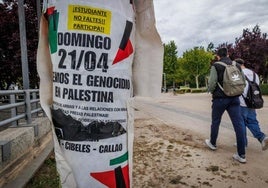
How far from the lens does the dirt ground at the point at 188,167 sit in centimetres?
384

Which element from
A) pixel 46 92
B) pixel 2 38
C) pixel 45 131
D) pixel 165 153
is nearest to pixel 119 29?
pixel 46 92

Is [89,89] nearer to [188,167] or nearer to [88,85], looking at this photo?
[88,85]

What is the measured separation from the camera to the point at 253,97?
5535 mm

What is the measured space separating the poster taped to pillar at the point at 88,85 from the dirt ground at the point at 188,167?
2.24m

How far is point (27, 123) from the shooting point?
520cm

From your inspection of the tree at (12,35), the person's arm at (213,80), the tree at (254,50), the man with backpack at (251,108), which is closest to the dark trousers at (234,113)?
the person's arm at (213,80)

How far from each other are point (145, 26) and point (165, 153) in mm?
3764

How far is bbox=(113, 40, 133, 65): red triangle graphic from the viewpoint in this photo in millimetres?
1677

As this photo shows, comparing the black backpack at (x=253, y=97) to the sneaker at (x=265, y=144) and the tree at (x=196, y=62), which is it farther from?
the tree at (x=196, y=62)

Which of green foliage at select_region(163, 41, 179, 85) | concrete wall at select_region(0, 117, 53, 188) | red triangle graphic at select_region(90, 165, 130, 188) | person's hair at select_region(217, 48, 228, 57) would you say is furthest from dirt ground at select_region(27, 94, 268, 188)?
green foliage at select_region(163, 41, 179, 85)

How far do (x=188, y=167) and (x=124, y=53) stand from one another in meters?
3.20

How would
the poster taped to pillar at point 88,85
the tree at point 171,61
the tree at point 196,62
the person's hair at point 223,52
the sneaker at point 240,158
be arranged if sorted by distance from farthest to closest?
the tree at point 171,61, the tree at point 196,62, the person's hair at point 223,52, the sneaker at point 240,158, the poster taped to pillar at point 88,85

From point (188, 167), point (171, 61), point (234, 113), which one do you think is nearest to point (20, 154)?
point (188, 167)

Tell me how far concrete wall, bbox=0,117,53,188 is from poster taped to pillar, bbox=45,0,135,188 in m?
2.13
